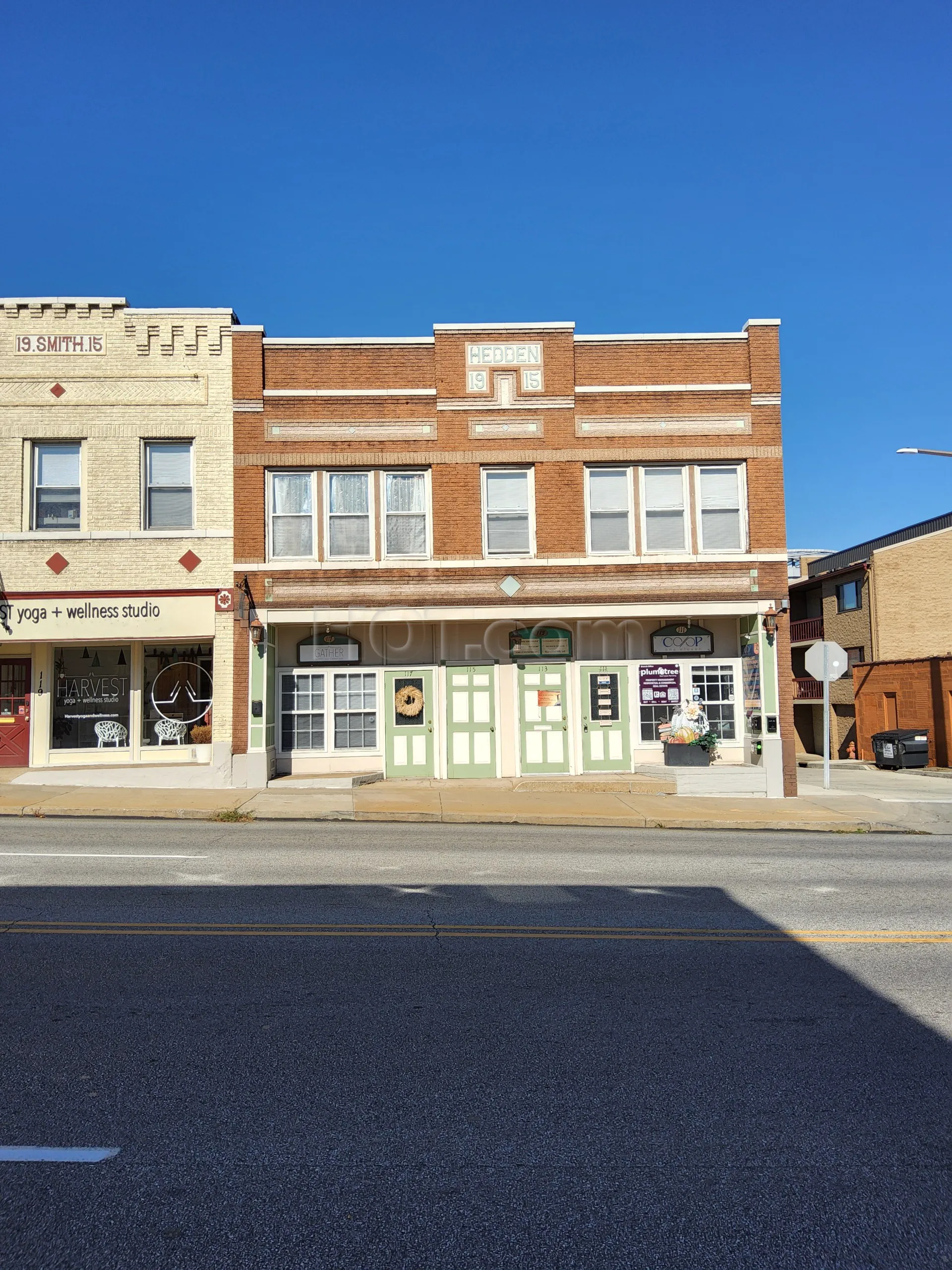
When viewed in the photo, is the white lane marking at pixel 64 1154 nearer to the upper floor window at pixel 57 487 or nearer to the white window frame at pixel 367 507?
the white window frame at pixel 367 507

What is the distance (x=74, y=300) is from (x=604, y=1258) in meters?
19.1

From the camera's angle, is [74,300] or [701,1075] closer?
[701,1075]

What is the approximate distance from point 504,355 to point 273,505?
5.37 metres

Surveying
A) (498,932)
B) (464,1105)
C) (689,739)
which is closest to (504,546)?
(689,739)

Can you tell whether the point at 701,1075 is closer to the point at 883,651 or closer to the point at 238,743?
the point at 238,743

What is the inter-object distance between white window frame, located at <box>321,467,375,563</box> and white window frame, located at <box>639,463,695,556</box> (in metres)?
4.43

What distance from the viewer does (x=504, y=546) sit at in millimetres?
18406

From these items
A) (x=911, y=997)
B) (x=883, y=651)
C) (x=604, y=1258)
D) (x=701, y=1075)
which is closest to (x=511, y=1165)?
(x=604, y=1258)

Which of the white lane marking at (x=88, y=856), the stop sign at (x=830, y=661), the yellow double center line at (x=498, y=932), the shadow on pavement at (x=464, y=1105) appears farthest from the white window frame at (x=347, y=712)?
the shadow on pavement at (x=464, y=1105)

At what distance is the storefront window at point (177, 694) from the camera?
60.0 feet

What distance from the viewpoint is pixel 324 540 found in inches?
717

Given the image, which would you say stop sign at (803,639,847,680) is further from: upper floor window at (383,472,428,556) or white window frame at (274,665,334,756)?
white window frame at (274,665,334,756)

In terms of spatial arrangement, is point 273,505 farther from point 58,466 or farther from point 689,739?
point 689,739

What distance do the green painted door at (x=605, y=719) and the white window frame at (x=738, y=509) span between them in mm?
2915
